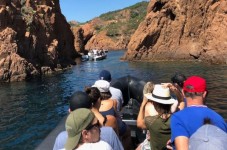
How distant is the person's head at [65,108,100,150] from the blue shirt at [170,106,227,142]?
0.88 m

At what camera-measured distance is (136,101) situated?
33.2 ft

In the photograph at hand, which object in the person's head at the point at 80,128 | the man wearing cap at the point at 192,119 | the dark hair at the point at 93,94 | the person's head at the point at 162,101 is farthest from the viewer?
the dark hair at the point at 93,94

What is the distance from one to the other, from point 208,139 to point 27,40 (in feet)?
145

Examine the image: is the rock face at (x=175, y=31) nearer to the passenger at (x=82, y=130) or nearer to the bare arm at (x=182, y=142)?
the bare arm at (x=182, y=142)

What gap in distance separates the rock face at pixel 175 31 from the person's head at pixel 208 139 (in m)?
48.6

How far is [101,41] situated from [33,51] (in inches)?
3839

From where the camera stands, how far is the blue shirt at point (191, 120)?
385 cm

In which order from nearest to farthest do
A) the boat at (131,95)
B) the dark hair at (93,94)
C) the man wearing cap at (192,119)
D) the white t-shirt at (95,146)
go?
the white t-shirt at (95,146) → the man wearing cap at (192,119) → the dark hair at (93,94) → the boat at (131,95)

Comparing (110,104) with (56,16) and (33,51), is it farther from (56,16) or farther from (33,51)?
(56,16)

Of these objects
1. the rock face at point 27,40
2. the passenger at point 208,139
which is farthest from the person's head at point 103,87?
the rock face at point 27,40

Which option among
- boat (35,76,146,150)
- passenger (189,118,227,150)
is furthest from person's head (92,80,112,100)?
passenger (189,118,227,150)

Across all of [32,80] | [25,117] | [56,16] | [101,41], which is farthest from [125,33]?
[25,117]

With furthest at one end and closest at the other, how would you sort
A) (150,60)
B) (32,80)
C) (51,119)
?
(150,60) < (32,80) < (51,119)

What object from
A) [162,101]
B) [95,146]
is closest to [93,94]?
[162,101]
